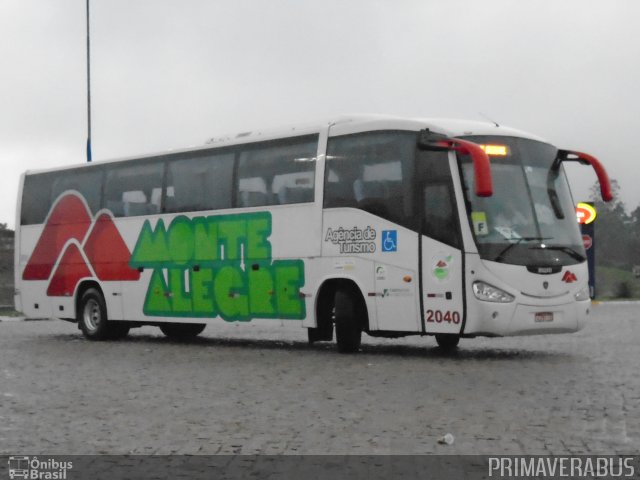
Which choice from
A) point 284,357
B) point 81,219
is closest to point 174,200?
point 81,219

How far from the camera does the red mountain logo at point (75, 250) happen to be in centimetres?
2388

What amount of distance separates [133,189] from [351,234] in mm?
6352

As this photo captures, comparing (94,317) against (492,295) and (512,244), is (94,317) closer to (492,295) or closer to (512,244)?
(492,295)

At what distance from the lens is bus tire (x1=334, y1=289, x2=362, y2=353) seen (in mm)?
18500

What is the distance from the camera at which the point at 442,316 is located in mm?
17375

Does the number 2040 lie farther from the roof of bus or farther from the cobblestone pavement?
the roof of bus

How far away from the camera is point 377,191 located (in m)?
18.2

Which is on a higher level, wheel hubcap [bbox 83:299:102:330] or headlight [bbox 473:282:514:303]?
headlight [bbox 473:282:514:303]

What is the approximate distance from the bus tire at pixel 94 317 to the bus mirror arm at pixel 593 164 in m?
9.83

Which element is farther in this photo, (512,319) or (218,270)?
(218,270)

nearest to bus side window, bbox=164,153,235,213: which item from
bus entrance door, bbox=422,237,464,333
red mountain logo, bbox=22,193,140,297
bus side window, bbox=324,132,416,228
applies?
red mountain logo, bbox=22,193,140,297

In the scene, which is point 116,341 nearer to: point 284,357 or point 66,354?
point 66,354

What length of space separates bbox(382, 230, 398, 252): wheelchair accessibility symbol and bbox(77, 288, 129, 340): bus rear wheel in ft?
25.8

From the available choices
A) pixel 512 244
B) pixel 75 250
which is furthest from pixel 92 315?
pixel 512 244
